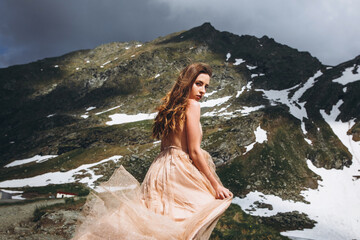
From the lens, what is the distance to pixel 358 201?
54.2m

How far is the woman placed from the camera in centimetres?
302

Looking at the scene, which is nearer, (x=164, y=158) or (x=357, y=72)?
(x=164, y=158)

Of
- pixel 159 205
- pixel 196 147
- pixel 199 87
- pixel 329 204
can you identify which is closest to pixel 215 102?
pixel 329 204

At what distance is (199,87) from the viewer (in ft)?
14.1

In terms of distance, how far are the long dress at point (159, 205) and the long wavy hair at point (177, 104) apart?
0.37 meters

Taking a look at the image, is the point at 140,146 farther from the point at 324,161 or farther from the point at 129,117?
the point at 324,161

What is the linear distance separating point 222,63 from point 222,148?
90690mm

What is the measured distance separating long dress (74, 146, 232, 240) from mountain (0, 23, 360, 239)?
22.9ft

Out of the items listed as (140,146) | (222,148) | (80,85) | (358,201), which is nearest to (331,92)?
(358,201)

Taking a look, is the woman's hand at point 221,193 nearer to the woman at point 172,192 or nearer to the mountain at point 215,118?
the woman at point 172,192

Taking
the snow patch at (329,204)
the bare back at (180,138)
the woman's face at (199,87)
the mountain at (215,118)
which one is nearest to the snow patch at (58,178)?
the mountain at (215,118)

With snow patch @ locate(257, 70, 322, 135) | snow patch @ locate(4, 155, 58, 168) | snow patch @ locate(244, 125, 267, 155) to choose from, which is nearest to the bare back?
snow patch @ locate(244, 125, 267, 155)

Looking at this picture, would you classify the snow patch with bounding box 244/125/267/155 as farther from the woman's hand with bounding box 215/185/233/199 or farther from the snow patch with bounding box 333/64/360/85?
the woman's hand with bounding box 215/185/233/199

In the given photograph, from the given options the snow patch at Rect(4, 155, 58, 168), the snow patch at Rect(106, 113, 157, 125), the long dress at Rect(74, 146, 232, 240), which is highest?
the snow patch at Rect(106, 113, 157, 125)
